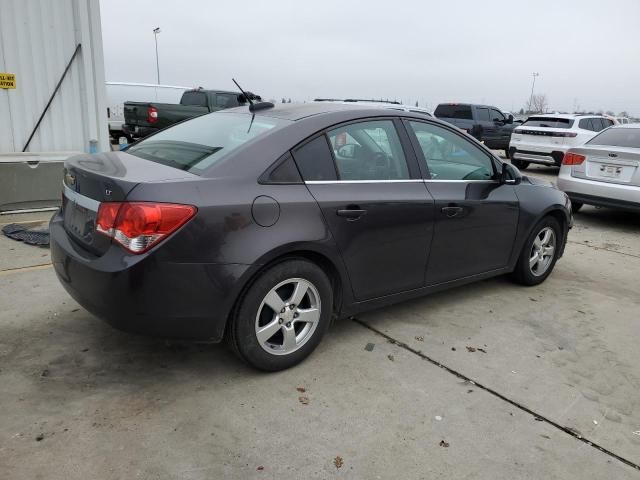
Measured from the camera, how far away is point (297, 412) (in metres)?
2.78

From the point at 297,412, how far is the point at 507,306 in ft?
7.85

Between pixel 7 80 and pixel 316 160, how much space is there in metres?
5.28

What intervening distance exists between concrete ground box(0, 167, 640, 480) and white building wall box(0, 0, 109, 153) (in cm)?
335

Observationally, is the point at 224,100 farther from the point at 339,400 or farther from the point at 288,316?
the point at 339,400

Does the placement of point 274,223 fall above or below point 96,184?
below

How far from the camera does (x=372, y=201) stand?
335cm

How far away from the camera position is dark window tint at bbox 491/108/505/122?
17844mm

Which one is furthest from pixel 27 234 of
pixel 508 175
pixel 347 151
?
pixel 508 175

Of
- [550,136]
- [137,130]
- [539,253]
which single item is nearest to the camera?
[539,253]

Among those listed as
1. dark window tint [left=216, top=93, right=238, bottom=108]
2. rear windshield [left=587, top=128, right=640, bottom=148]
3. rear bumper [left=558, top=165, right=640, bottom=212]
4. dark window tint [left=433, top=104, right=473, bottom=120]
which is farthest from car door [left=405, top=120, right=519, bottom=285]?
dark window tint [left=433, top=104, right=473, bottom=120]

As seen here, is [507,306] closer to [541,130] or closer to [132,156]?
[132,156]

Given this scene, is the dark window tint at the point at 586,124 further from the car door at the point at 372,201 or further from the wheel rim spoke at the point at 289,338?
the wheel rim spoke at the point at 289,338

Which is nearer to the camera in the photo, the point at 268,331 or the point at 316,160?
the point at 268,331

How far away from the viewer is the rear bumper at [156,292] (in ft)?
8.49
